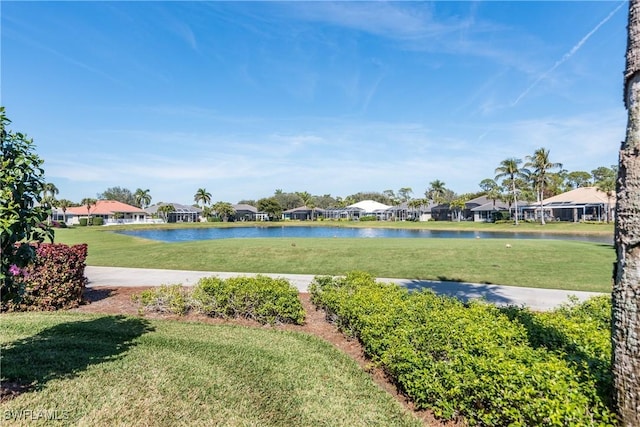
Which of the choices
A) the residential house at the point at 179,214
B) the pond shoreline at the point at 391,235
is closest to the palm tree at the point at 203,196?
the residential house at the point at 179,214

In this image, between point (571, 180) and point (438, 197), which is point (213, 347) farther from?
point (571, 180)

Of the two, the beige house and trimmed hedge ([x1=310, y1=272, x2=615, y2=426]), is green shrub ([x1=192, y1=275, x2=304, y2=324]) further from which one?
the beige house

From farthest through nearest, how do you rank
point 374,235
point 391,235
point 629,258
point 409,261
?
point 374,235, point 391,235, point 409,261, point 629,258

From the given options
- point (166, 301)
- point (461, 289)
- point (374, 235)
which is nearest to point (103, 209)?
point (374, 235)

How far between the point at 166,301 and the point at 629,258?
25.7 feet

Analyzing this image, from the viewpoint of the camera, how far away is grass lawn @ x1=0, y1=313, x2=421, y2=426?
3760 millimetres

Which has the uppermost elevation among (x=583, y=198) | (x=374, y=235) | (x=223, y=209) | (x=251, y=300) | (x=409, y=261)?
(x=583, y=198)

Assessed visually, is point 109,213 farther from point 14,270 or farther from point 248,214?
point 14,270

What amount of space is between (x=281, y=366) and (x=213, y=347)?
1.32 meters

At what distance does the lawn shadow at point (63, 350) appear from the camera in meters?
4.34

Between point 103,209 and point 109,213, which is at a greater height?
point 103,209

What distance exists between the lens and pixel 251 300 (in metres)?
7.44

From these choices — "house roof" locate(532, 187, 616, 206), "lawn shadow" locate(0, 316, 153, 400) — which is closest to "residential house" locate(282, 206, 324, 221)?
"house roof" locate(532, 187, 616, 206)

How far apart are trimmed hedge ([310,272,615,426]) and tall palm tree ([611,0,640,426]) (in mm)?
245
